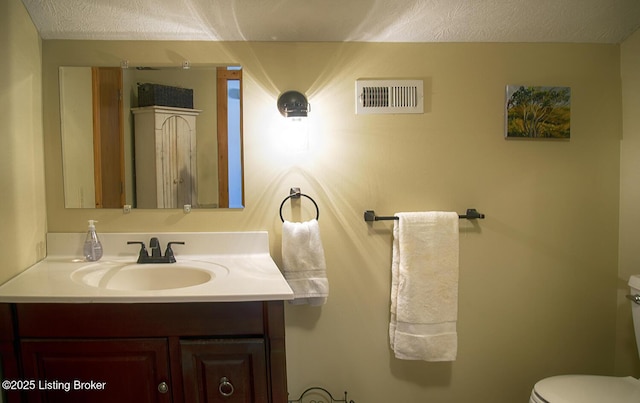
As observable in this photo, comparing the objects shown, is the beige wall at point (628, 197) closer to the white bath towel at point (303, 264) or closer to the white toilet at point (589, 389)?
the white toilet at point (589, 389)

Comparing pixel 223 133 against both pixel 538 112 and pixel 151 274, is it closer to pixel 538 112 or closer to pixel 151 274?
pixel 151 274

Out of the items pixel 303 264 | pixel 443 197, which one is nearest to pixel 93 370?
pixel 303 264

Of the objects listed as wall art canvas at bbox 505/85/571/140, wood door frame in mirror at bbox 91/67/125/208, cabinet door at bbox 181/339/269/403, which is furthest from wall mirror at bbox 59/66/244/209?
wall art canvas at bbox 505/85/571/140

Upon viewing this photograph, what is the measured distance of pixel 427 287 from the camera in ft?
5.40

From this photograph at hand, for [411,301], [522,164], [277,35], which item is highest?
[277,35]

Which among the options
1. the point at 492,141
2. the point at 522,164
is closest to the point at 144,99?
the point at 492,141

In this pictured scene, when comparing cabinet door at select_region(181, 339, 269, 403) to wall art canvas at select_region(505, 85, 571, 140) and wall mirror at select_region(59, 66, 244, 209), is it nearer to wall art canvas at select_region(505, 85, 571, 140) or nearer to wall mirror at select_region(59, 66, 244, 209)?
wall mirror at select_region(59, 66, 244, 209)

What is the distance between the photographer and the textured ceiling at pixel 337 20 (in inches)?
58.8

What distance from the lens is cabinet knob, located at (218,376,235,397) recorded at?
1221 mm

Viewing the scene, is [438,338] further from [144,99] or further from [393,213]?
[144,99]

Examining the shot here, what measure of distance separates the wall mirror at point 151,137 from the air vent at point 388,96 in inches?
21.0

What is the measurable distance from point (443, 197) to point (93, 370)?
1483mm

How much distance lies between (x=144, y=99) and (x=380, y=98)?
3.31ft

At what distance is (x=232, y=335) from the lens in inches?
48.6
